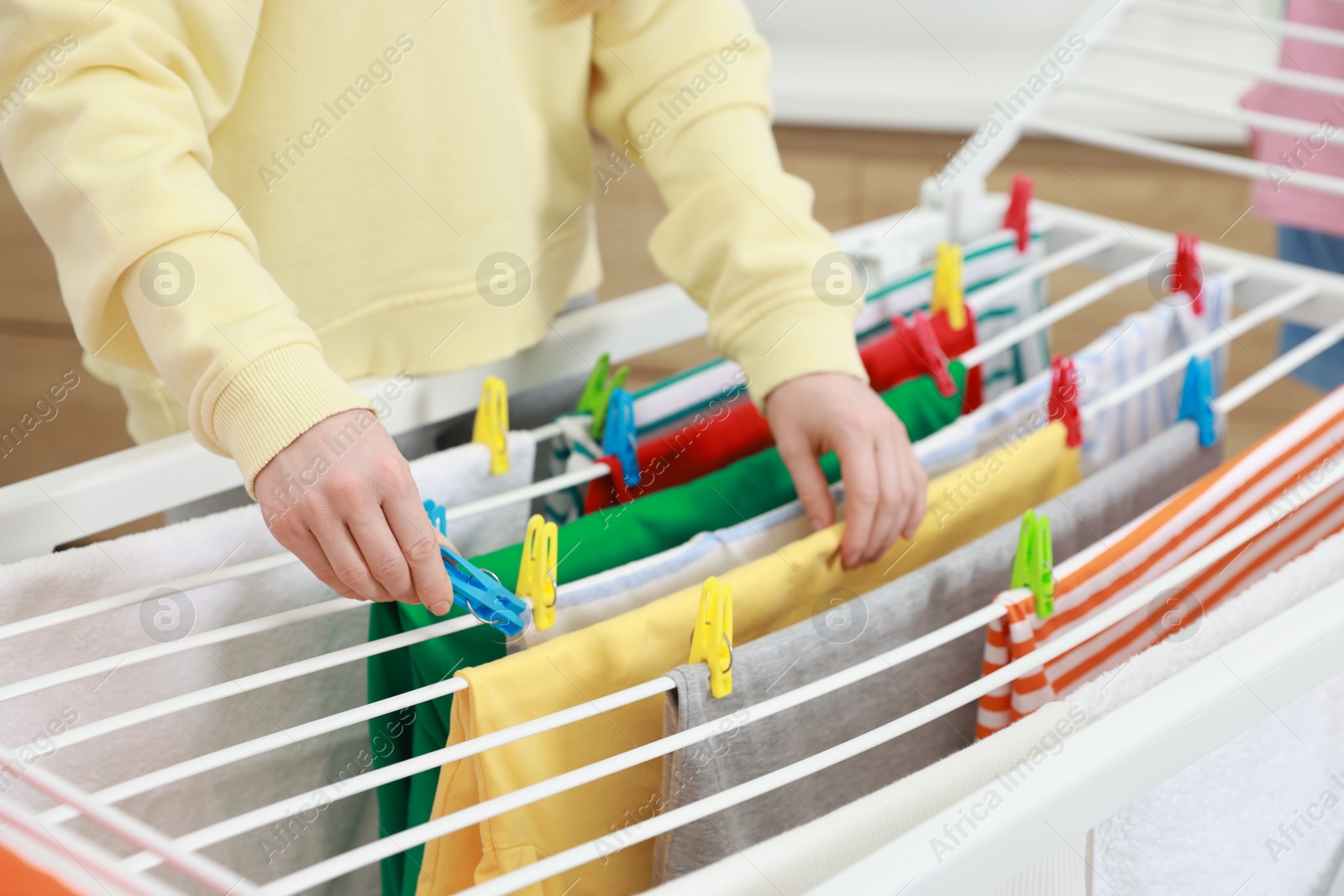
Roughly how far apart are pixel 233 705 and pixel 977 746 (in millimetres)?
347

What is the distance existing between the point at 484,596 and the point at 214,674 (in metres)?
0.15

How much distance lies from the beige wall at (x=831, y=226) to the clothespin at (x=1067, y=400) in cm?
119

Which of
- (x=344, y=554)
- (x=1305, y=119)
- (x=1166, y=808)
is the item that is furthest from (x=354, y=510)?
(x=1305, y=119)

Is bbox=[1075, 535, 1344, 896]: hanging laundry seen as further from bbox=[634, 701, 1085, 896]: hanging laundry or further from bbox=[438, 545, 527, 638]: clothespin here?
bbox=[438, 545, 527, 638]: clothespin

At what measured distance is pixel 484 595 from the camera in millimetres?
478

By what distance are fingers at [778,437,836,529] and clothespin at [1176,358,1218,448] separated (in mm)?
248

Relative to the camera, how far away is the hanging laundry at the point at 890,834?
36cm

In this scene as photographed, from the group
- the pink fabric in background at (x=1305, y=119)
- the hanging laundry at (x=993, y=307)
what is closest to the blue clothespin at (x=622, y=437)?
the hanging laundry at (x=993, y=307)

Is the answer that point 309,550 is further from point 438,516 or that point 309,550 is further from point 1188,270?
point 1188,270

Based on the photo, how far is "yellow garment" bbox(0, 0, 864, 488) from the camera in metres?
0.48

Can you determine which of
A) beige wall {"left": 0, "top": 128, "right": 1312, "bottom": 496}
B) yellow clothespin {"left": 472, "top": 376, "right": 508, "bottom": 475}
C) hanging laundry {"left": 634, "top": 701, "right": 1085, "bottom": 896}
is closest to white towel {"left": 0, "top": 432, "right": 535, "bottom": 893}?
yellow clothespin {"left": 472, "top": 376, "right": 508, "bottom": 475}

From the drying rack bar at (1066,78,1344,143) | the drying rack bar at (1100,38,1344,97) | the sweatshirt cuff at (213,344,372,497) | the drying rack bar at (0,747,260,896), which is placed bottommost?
the drying rack bar at (0,747,260,896)

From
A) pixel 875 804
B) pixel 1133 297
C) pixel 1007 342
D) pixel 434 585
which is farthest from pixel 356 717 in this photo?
pixel 1133 297

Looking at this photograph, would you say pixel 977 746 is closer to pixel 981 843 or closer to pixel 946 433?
pixel 981 843
